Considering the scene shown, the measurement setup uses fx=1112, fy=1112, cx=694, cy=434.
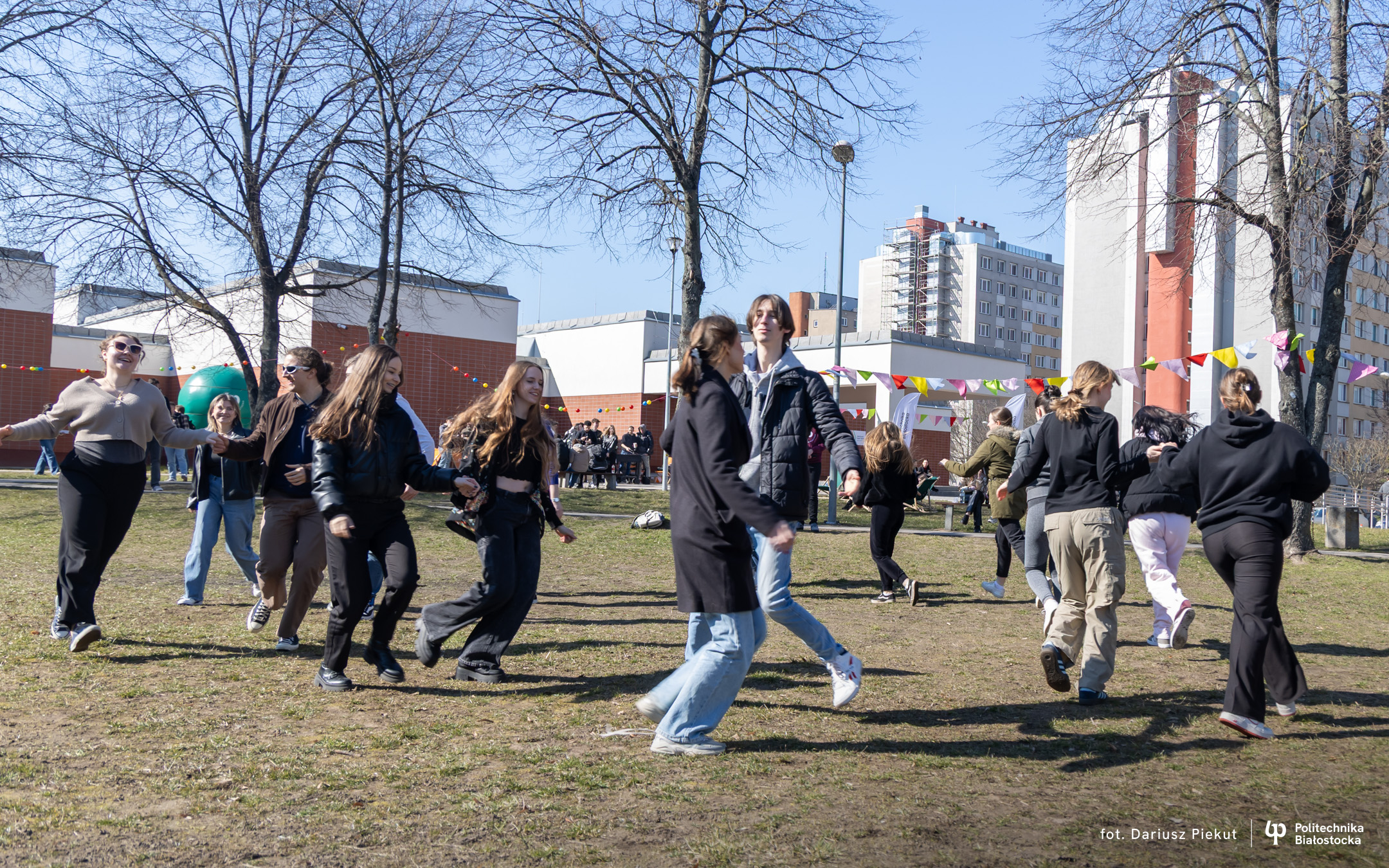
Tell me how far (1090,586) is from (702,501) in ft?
8.29

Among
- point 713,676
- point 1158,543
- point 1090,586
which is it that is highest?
point 1158,543

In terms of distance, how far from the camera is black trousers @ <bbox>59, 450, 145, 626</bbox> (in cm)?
633

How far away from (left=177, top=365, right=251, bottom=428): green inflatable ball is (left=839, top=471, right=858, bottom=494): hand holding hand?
2018 centimetres

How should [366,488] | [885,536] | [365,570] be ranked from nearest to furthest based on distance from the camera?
[366,488] → [365,570] → [885,536]

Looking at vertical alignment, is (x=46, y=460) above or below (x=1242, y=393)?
below

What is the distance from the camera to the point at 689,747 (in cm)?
445

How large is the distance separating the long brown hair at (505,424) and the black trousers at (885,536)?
4278 millimetres

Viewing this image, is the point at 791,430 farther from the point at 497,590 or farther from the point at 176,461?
the point at 176,461

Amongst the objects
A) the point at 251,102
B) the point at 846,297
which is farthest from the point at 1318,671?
the point at 846,297

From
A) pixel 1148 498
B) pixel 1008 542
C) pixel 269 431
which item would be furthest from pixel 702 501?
pixel 1008 542

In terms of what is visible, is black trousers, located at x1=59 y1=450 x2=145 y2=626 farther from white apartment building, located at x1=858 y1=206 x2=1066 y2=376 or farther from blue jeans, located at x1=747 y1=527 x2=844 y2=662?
white apartment building, located at x1=858 y1=206 x2=1066 y2=376

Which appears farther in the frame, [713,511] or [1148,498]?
[1148,498]

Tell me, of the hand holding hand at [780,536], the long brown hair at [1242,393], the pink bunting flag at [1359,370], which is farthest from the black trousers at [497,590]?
the pink bunting flag at [1359,370]

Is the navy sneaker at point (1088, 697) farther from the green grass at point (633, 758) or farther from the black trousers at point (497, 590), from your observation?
the black trousers at point (497, 590)
